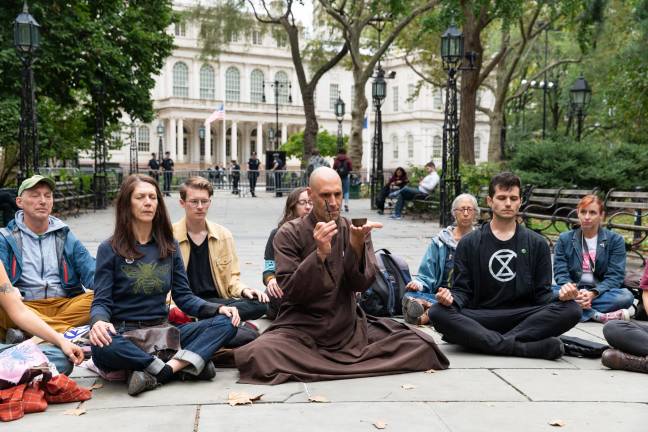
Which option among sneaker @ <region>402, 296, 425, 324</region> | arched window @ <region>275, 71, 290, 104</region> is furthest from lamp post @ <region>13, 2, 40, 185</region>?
arched window @ <region>275, 71, 290, 104</region>

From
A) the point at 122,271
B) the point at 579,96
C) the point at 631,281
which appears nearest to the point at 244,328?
the point at 122,271

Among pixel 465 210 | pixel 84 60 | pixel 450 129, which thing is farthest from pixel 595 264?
pixel 84 60

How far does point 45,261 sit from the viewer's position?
18.7ft

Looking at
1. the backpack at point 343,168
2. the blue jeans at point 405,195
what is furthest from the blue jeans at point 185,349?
the backpack at point 343,168

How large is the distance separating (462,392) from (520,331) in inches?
46.1

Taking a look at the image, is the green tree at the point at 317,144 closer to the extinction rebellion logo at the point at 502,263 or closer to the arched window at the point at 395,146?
the arched window at the point at 395,146

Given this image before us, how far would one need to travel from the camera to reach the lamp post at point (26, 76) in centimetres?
1423

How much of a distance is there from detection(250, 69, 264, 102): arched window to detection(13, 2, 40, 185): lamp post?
66.5m

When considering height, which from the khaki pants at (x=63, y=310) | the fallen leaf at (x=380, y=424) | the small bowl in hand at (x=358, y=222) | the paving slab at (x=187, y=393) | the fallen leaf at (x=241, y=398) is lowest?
the paving slab at (x=187, y=393)

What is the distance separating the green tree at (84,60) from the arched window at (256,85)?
54413 millimetres

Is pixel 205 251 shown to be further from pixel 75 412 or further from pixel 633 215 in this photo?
pixel 633 215

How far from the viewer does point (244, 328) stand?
18.7 feet

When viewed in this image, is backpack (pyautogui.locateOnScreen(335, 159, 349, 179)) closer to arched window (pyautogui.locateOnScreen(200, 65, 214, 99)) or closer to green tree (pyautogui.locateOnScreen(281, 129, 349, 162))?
green tree (pyautogui.locateOnScreen(281, 129, 349, 162))

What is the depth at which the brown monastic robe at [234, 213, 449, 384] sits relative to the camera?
4898 mm
